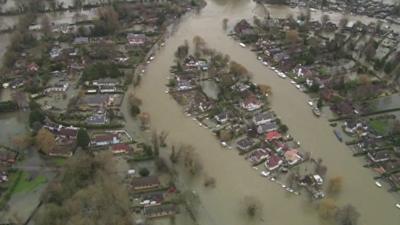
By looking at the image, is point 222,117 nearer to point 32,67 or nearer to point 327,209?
point 327,209

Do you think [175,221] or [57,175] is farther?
[57,175]

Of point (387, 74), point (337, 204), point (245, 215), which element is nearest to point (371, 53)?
point (387, 74)

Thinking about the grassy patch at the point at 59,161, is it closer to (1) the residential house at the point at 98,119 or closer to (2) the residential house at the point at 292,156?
(1) the residential house at the point at 98,119

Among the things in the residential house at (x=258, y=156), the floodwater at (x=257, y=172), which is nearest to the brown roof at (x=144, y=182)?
the floodwater at (x=257, y=172)

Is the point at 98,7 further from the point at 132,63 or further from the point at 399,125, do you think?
the point at 399,125

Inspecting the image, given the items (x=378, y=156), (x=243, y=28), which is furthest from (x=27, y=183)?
(x=243, y=28)

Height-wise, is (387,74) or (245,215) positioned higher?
(387,74)

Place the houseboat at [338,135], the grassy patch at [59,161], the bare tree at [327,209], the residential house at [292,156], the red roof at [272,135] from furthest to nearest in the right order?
the houseboat at [338,135] → the red roof at [272,135] → the residential house at [292,156] → the grassy patch at [59,161] → the bare tree at [327,209]

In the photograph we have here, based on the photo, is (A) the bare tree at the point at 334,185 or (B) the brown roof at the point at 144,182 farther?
(A) the bare tree at the point at 334,185
